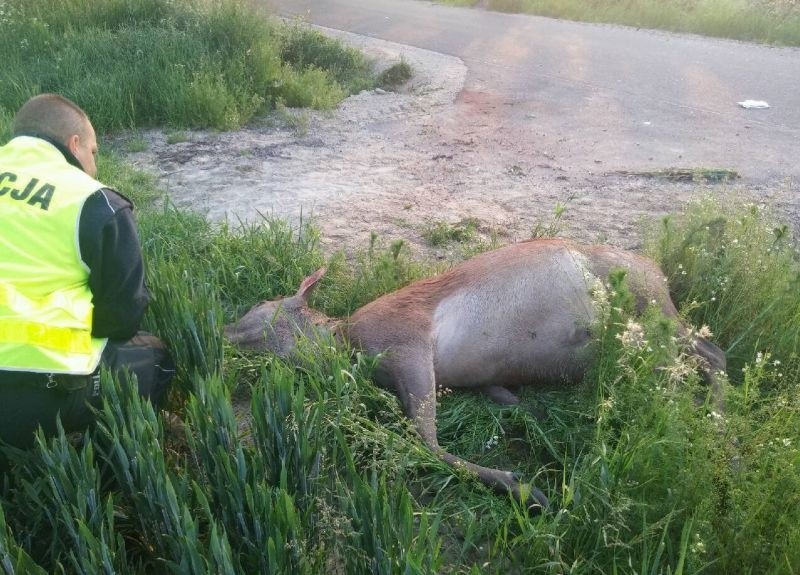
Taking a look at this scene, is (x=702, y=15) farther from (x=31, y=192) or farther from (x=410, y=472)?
(x=31, y=192)

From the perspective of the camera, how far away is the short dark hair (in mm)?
3334

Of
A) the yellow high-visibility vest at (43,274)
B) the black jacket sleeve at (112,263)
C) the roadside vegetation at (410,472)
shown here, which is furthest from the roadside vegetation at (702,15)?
the yellow high-visibility vest at (43,274)

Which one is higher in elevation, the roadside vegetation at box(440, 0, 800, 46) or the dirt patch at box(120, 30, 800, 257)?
the roadside vegetation at box(440, 0, 800, 46)

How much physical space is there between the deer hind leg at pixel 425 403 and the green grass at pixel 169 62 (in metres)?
5.28

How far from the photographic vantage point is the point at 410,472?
3092 mm

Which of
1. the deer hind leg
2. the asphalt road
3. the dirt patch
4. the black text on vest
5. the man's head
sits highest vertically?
the man's head

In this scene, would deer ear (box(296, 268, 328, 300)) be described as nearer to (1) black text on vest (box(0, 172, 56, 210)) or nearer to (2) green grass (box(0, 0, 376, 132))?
(1) black text on vest (box(0, 172, 56, 210))

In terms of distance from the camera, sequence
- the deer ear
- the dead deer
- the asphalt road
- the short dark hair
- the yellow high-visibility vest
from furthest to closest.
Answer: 1. the asphalt road
2. the deer ear
3. the dead deer
4. the short dark hair
5. the yellow high-visibility vest

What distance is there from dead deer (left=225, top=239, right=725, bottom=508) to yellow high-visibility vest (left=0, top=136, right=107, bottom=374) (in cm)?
108

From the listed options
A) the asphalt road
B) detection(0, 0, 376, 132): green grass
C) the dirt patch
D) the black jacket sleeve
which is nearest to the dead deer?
the black jacket sleeve

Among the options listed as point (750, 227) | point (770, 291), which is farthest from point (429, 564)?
point (750, 227)

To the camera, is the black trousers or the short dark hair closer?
the black trousers

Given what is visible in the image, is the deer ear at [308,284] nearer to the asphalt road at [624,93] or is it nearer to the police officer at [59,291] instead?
the police officer at [59,291]

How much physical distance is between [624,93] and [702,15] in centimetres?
549
